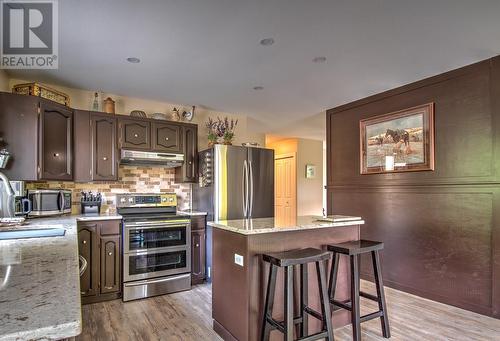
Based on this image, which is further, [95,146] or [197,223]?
[197,223]

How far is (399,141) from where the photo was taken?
3551 millimetres

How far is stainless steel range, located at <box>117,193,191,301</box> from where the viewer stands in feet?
10.8

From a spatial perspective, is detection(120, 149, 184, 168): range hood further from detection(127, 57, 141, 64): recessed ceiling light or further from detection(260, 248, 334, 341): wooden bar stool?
detection(260, 248, 334, 341): wooden bar stool

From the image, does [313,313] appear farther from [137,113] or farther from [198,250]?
[137,113]

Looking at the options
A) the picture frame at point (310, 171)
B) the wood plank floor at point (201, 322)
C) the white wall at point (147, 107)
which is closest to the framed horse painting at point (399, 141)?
the wood plank floor at point (201, 322)

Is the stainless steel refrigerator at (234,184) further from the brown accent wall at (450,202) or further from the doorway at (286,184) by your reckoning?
the doorway at (286,184)

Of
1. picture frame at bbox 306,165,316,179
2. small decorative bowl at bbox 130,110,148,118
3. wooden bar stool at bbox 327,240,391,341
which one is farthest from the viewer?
picture frame at bbox 306,165,316,179

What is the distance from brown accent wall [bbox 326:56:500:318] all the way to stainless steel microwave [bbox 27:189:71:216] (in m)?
3.70

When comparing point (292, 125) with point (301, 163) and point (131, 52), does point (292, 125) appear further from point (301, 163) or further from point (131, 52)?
point (131, 52)

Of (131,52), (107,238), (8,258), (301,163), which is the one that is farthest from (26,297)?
(301,163)

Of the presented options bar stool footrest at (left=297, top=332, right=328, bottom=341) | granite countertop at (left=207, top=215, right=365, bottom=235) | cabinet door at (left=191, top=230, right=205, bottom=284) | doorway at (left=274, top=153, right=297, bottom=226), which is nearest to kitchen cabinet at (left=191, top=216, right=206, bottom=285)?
cabinet door at (left=191, top=230, right=205, bottom=284)

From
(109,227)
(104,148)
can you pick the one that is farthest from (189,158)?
(109,227)

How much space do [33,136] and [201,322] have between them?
2.45m

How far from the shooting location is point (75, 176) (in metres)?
3.38
